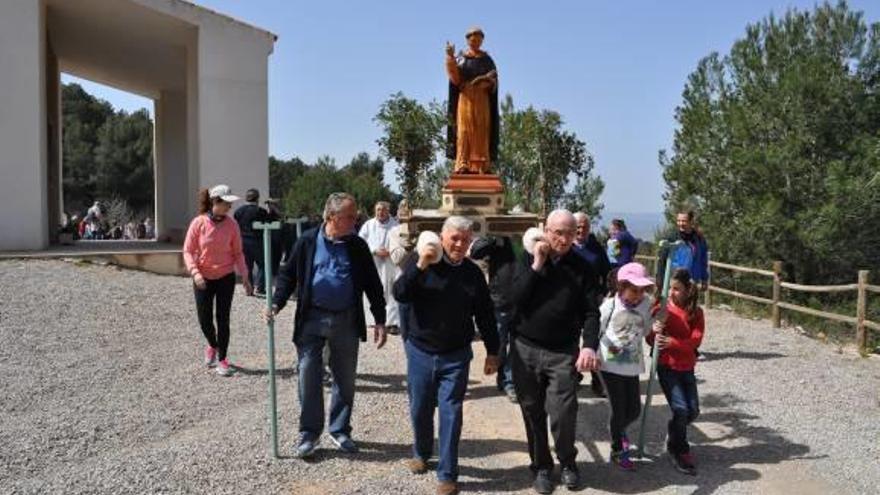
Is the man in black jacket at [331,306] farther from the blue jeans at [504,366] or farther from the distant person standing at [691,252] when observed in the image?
the distant person standing at [691,252]

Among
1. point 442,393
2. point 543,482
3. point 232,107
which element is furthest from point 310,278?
point 232,107

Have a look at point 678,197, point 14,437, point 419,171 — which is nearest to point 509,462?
point 14,437

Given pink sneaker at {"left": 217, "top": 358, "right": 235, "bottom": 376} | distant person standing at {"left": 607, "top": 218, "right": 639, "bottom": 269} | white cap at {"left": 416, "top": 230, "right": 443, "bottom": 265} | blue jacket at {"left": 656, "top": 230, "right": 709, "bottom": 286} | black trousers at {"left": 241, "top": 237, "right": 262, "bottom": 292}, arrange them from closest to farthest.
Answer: white cap at {"left": 416, "top": 230, "right": 443, "bottom": 265}
pink sneaker at {"left": 217, "top": 358, "right": 235, "bottom": 376}
distant person standing at {"left": 607, "top": 218, "right": 639, "bottom": 269}
blue jacket at {"left": 656, "top": 230, "right": 709, "bottom": 286}
black trousers at {"left": 241, "top": 237, "right": 262, "bottom": 292}

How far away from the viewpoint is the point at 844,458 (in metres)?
5.70

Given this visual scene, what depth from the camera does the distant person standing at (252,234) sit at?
11.5 m

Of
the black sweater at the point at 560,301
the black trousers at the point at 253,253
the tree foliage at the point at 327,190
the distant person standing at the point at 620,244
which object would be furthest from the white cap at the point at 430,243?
the tree foliage at the point at 327,190

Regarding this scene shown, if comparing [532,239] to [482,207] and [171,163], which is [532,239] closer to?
[482,207]

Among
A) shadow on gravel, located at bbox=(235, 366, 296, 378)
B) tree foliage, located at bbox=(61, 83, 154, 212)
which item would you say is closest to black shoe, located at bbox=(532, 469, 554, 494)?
shadow on gravel, located at bbox=(235, 366, 296, 378)

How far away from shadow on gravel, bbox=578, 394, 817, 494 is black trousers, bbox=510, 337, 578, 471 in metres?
0.40

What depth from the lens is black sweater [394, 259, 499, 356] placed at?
463cm

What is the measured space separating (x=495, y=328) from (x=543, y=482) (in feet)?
3.24

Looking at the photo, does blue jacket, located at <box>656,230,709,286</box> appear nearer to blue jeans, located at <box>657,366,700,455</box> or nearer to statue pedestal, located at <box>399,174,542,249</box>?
statue pedestal, located at <box>399,174,542,249</box>

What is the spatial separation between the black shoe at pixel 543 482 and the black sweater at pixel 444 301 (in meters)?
0.93

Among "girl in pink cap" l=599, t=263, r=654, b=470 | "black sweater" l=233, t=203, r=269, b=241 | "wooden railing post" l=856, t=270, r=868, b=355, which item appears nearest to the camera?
"girl in pink cap" l=599, t=263, r=654, b=470
